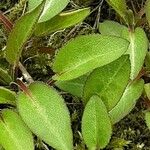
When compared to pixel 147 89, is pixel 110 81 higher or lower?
higher

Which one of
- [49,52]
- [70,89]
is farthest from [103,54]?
[49,52]

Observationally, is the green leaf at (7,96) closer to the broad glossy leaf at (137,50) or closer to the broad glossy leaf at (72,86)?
the broad glossy leaf at (72,86)

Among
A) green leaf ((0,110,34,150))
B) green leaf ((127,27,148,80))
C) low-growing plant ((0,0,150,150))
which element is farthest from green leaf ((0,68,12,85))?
green leaf ((127,27,148,80))

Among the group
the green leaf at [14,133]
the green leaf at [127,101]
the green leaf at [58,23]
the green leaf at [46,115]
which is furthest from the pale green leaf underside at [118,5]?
the green leaf at [14,133]

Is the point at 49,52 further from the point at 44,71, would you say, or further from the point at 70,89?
the point at 70,89

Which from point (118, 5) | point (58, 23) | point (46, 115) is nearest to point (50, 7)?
point (58, 23)

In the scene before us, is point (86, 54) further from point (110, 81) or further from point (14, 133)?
point (14, 133)
